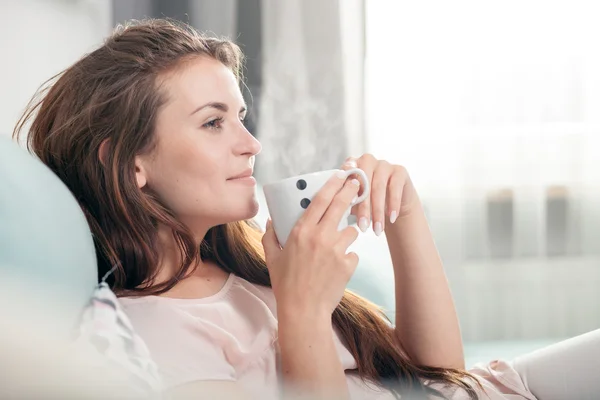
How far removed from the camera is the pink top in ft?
3.04

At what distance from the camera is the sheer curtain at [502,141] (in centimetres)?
252

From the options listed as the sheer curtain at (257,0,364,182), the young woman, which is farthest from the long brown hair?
the sheer curtain at (257,0,364,182)

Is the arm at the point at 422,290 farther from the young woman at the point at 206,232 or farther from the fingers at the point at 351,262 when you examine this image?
the fingers at the point at 351,262

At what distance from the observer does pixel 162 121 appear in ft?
3.59

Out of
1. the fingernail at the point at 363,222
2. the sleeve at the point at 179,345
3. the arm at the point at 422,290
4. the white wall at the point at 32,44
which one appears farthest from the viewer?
the white wall at the point at 32,44

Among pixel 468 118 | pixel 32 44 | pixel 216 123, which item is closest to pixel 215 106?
pixel 216 123

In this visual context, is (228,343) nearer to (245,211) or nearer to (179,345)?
(179,345)

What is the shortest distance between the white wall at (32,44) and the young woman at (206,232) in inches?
28.5

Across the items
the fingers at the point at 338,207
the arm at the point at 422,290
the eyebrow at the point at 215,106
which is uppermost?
the eyebrow at the point at 215,106

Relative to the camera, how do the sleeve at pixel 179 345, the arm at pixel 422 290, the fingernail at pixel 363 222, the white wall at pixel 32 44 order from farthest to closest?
1. the white wall at pixel 32 44
2. the arm at pixel 422 290
3. the fingernail at pixel 363 222
4. the sleeve at pixel 179 345

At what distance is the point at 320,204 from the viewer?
94 centimetres

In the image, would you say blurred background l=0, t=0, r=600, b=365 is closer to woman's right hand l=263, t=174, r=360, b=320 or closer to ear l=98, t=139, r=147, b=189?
ear l=98, t=139, r=147, b=189

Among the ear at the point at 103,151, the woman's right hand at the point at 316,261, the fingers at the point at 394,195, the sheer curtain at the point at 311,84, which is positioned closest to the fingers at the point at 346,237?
the woman's right hand at the point at 316,261

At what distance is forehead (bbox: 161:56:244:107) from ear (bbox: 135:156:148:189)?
0.33ft
